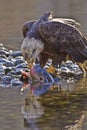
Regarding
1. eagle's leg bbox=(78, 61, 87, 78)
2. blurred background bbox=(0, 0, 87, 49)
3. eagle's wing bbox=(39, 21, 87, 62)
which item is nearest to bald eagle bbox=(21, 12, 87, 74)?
eagle's wing bbox=(39, 21, 87, 62)

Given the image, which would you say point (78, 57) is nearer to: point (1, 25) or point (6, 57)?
point (6, 57)

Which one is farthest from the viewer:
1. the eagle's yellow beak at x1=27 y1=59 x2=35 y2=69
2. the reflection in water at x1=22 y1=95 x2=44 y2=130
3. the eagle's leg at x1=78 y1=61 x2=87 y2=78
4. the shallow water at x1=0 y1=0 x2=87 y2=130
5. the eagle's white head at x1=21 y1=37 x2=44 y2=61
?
the eagle's leg at x1=78 y1=61 x2=87 y2=78

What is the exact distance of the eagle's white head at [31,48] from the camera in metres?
9.96

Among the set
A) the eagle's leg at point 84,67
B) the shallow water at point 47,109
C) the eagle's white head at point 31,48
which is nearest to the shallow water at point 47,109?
the shallow water at point 47,109

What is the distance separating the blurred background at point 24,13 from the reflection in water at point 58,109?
4944 millimetres

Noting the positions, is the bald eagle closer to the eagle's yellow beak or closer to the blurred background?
the eagle's yellow beak

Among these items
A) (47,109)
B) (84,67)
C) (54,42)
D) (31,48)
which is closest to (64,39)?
(54,42)

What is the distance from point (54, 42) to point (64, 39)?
0.19 m

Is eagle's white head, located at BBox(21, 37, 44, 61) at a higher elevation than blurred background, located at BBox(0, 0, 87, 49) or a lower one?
higher

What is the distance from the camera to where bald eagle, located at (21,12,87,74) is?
33.1 ft

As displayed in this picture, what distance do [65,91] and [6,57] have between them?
3280 mm

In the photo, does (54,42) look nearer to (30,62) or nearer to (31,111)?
(30,62)

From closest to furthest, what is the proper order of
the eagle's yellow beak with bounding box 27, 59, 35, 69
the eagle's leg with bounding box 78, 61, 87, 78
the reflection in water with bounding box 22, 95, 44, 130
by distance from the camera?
the reflection in water with bounding box 22, 95, 44, 130 < the eagle's yellow beak with bounding box 27, 59, 35, 69 < the eagle's leg with bounding box 78, 61, 87, 78

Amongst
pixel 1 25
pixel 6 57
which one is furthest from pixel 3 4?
pixel 6 57
